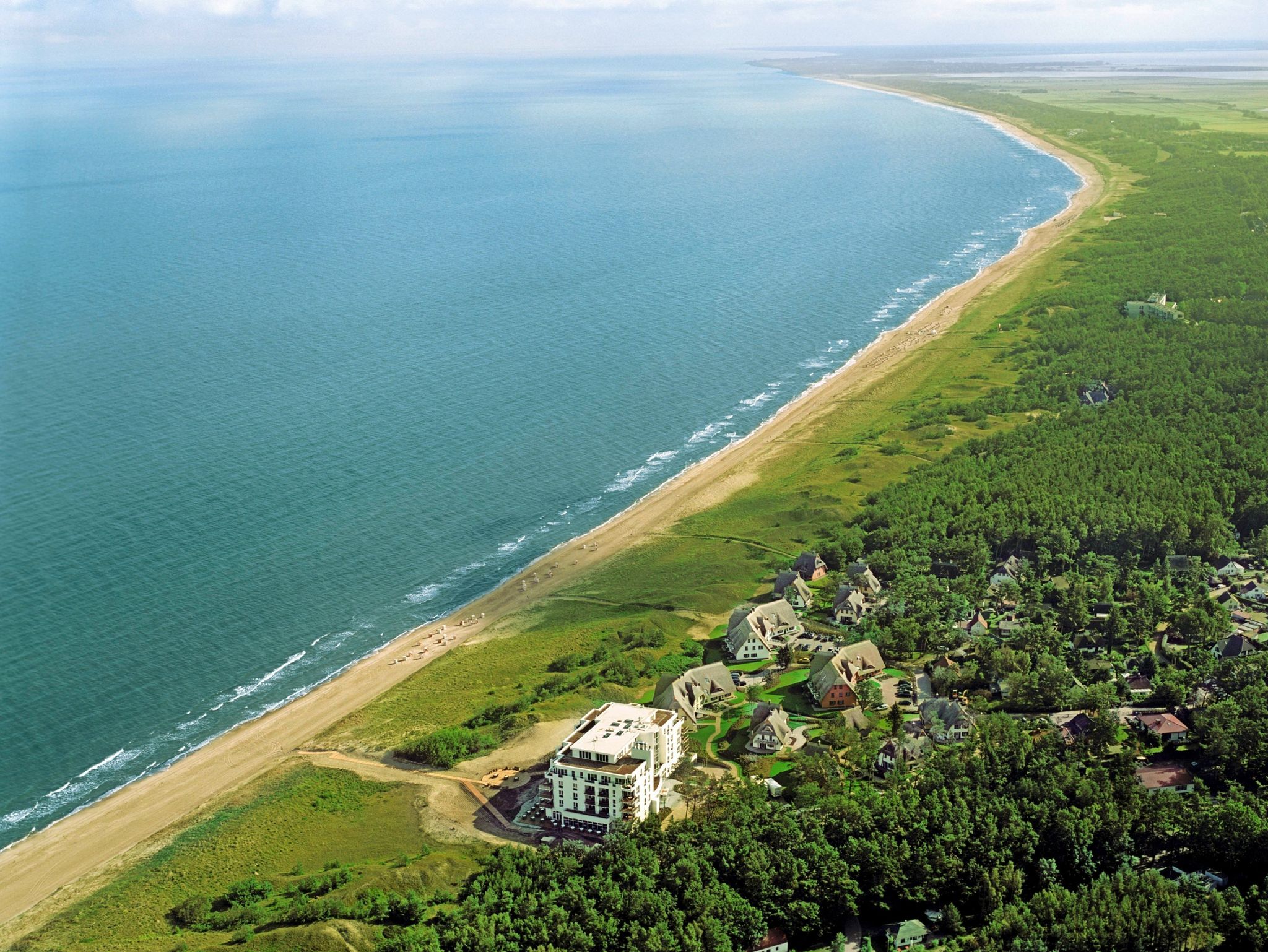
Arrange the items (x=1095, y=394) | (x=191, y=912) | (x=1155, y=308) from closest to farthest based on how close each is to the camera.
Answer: (x=191, y=912) < (x=1095, y=394) < (x=1155, y=308)

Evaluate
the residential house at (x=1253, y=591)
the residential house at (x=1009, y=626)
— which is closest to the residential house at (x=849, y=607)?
the residential house at (x=1009, y=626)

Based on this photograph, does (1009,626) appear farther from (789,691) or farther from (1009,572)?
Answer: (789,691)

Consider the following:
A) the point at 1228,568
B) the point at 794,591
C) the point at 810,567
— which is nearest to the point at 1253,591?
the point at 1228,568

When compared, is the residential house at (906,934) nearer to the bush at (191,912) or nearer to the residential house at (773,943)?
the residential house at (773,943)

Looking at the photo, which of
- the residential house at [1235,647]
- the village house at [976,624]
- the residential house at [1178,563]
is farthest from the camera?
the residential house at [1178,563]

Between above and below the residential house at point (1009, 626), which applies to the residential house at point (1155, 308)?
above

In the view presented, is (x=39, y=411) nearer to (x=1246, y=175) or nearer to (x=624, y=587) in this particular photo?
(x=624, y=587)

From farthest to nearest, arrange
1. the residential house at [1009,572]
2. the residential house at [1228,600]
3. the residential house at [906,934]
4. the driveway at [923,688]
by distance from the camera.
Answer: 1. the residential house at [1009,572]
2. the residential house at [1228,600]
3. the driveway at [923,688]
4. the residential house at [906,934]
